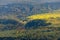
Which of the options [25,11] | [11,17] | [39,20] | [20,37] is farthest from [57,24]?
[25,11]

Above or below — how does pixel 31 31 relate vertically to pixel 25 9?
above

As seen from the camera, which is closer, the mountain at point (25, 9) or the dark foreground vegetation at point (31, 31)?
the dark foreground vegetation at point (31, 31)

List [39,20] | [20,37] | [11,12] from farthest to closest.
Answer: [11,12] < [39,20] < [20,37]

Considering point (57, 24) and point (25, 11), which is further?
point (25, 11)

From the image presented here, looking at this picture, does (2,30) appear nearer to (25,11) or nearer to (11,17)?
(11,17)

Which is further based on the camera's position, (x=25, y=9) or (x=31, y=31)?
(x=25, y=9)

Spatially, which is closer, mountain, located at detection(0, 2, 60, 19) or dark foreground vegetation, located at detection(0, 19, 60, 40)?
dark foreground vegetation, located at detection(0, 19, 60, 40)

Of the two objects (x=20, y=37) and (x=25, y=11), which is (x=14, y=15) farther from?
(x=20, y=37)

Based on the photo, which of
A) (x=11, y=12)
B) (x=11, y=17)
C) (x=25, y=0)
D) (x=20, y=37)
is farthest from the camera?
(x=25, y=0)

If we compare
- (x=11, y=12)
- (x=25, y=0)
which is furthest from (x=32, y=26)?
(x=25, y=0)
